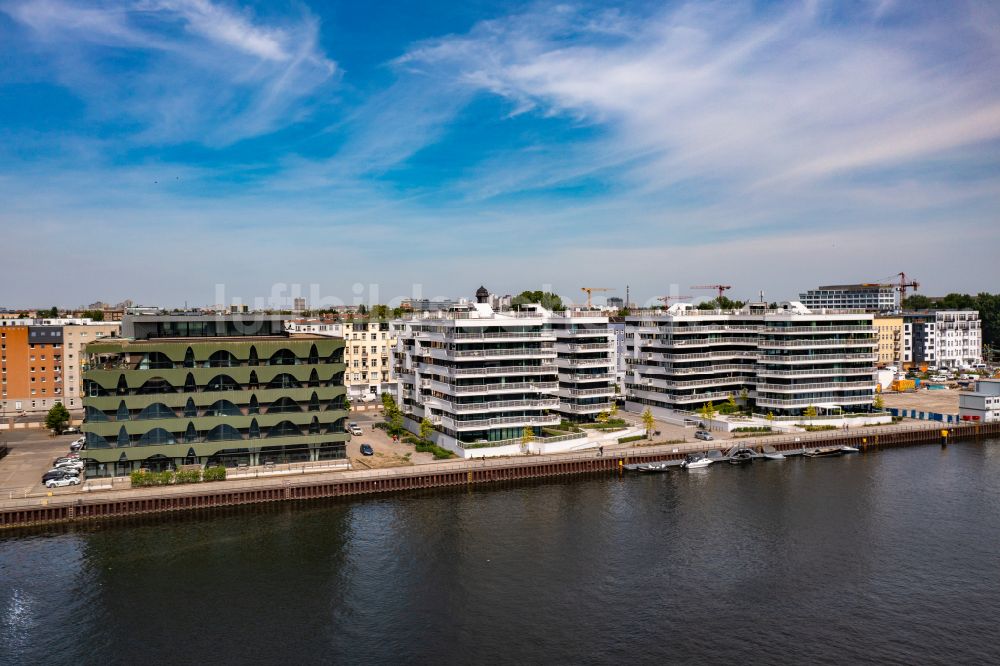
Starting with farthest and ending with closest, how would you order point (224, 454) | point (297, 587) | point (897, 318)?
point (897, 318)
point (224, 454)
point (297, 587)

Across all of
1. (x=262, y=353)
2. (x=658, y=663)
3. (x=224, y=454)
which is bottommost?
(x=658, y=663)

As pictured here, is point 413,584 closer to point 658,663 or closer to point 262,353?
point 658,663

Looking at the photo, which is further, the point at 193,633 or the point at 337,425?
the point at 337,425

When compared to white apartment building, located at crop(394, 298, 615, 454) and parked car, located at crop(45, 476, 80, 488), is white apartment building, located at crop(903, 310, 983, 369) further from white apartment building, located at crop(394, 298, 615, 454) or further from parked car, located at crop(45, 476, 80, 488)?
parked car, located at crop(45, 476, 80, 488)

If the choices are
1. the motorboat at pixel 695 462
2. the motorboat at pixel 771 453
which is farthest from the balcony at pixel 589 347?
the motorboat at pixel 771 453

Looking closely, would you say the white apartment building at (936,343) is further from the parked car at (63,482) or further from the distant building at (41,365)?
the distant building at (41,365)

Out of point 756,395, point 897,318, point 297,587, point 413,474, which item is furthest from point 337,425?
point 897,318

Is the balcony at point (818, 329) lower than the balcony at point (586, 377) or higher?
higher
